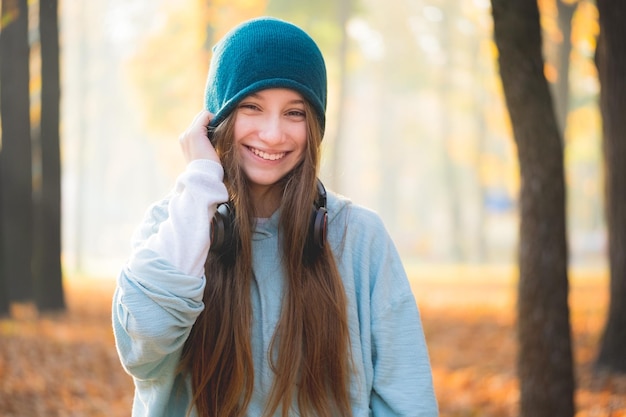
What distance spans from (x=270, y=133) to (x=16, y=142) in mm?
9764

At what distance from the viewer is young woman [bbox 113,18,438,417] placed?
2473 millimetres

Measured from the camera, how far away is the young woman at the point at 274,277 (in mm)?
2473

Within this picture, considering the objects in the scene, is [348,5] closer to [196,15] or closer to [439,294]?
[196,15]

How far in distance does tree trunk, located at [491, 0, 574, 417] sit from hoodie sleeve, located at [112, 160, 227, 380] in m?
2.95

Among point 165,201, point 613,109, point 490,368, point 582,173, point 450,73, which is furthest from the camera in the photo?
point 582,173

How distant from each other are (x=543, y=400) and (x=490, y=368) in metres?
3.48

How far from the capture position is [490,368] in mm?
8531

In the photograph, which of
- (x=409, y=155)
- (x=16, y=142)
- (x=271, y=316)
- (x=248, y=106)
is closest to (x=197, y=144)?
(x=248, y=106)

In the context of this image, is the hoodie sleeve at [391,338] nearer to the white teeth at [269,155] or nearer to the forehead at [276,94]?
the white teeth at [269,155]

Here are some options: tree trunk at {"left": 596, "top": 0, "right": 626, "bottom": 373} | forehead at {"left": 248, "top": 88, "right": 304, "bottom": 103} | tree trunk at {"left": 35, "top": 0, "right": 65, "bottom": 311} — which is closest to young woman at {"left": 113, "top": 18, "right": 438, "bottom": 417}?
forehead at {"left": 248, "top": 88, "right": 304, "bottom": 103}

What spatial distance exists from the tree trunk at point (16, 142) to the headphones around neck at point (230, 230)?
30.2 ft

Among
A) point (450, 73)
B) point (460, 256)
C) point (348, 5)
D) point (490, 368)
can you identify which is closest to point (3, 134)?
point (490, 368)

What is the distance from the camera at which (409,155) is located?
51.7m

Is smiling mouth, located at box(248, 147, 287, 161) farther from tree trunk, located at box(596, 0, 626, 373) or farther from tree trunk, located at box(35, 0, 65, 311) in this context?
tree trunk, located at box(35, 0, 65, 311)
